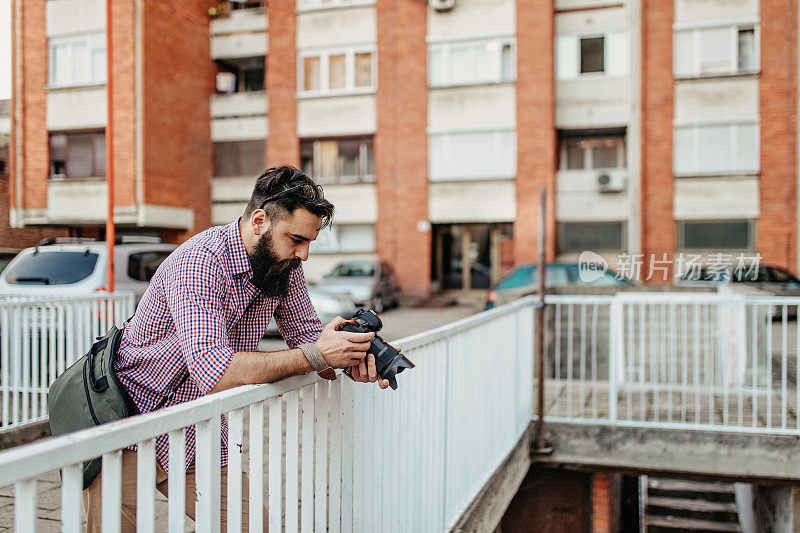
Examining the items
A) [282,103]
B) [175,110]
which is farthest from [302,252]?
[282,103]

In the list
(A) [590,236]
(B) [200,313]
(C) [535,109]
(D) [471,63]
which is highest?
(D) [471,63]

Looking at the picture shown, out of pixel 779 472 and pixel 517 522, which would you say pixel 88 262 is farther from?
pixel 779 472

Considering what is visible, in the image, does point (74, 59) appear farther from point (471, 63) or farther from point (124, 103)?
Result: point (471, 63)

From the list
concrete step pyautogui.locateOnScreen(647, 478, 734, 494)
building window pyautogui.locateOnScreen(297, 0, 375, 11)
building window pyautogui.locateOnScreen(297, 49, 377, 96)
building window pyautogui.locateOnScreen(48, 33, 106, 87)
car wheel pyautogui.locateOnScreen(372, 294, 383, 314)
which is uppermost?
building window pyautogui.locateOnScreen(297, 0, 375, 11)

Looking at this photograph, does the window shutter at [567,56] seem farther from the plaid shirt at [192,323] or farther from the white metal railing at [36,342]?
the plaid shirt at [192,323]

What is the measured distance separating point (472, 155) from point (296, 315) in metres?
18.0

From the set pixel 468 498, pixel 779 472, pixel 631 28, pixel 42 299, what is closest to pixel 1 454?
pixel 468 498

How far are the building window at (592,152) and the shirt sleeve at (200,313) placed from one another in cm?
1948

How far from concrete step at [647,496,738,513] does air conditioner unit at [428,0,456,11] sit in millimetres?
14342

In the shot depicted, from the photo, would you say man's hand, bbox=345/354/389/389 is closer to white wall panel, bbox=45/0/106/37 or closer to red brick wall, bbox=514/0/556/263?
white wall panel, bbox=45/0/106/37

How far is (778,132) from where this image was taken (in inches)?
717

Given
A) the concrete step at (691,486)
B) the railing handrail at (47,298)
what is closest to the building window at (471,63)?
the concrete step at (691,486)

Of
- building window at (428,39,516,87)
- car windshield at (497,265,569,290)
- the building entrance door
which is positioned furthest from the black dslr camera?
the building entrance door

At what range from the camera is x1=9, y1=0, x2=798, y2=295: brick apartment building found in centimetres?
1842
